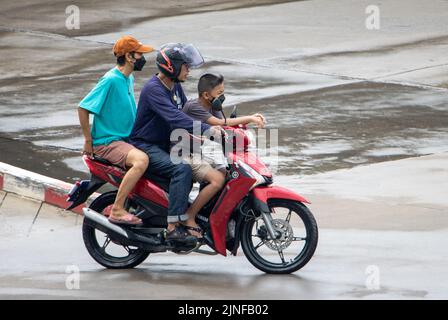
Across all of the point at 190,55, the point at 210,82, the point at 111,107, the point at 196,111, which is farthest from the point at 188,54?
the point at 111,107

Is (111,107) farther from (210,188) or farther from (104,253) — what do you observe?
(104,253)

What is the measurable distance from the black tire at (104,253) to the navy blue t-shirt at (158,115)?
0.57 m

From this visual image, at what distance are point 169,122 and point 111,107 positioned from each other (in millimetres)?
595

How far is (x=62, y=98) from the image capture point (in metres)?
16.1

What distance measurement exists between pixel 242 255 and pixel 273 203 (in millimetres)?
903

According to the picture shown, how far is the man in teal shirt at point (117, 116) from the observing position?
895 cm

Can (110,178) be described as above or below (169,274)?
above

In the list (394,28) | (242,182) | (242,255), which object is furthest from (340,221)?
(394,28)

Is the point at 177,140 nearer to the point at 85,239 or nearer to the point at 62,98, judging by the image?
the point at 85,239

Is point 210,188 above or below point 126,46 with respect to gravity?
below

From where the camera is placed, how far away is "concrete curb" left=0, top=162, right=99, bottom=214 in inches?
442

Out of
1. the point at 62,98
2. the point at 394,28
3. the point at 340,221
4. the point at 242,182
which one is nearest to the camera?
the point at 242,182

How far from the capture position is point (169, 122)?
343 inches
